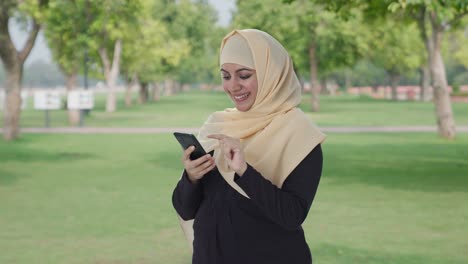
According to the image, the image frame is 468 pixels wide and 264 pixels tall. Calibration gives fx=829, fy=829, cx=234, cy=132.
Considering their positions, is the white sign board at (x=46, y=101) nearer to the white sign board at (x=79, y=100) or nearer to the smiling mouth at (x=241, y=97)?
the white sign board at (x=79, y=100)

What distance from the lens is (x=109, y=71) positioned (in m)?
A: 50.3

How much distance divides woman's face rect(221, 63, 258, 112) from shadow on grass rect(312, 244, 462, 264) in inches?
192

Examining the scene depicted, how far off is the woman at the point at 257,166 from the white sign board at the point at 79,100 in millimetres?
28396

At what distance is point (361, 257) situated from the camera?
27.1 ft

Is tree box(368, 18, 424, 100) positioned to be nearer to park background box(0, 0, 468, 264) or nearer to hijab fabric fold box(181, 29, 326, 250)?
park background box(0, 0, 468, 264)

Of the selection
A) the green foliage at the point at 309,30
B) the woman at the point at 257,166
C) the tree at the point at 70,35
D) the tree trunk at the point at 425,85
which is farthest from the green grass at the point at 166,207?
the tree trunk at the point at 425,85

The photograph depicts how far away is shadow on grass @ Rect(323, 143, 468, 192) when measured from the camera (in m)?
14.1

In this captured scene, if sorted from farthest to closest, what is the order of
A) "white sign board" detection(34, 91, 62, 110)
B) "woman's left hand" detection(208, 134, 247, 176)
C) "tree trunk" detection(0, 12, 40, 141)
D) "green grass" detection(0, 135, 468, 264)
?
"white sign board" detection(34, 91, 62, 110)
"tree trunk" detection(0, 12, 40, 141)
"green grass" detection(0, 135, 468, 264)
"woman's left hand" detection(208, 134, 247, 176)

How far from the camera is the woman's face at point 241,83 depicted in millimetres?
3400

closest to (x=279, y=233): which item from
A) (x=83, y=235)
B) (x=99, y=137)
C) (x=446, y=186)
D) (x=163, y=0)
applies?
(x=83, y=235)

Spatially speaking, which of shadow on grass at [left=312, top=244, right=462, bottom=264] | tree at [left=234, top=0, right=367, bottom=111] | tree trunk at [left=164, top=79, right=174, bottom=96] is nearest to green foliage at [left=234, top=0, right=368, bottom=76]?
tree at [left=234, top=0, right=367, bottom=111]

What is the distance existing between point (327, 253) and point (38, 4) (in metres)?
16.9

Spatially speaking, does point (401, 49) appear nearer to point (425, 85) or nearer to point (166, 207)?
point (425, 85)

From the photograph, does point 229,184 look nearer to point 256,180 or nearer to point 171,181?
point 256,180
